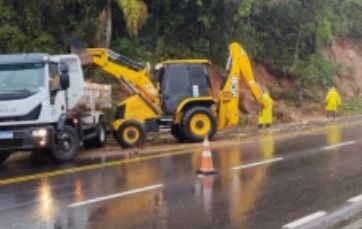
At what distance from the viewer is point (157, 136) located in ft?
75.3

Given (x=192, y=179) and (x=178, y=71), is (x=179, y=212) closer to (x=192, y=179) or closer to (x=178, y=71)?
(x=192, y=179)

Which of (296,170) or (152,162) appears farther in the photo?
(152,162)

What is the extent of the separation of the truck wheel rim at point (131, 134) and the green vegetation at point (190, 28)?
6380 mm

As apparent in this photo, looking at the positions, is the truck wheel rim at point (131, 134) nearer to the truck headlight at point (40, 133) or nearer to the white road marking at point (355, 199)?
the truck headlight at point (40, 133)

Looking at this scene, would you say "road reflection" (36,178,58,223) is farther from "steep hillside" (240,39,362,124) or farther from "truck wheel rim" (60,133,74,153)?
"steep hillside" (240,39,362,124)

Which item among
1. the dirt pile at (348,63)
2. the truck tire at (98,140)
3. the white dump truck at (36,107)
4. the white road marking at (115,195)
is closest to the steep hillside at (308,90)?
the dirt pile at (348,63)

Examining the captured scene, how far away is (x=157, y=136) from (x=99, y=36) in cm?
555

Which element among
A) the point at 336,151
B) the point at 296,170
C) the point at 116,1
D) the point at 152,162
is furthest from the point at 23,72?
the point at 116,1

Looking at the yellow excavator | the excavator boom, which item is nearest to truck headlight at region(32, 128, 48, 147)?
the yellow excavator

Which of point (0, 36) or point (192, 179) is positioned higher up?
point (0, 36)

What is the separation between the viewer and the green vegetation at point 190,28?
85.6ft

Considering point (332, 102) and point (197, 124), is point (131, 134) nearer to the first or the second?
point (197, 124)

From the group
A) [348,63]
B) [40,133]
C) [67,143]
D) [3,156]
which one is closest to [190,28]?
[67,143]

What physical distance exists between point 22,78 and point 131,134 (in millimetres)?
4788
